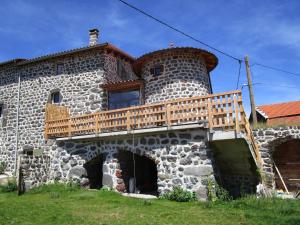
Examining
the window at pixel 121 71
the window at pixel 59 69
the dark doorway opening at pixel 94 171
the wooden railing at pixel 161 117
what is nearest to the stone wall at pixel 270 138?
the wooden railing at pixel 161 117

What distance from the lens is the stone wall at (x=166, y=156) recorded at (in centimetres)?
1034

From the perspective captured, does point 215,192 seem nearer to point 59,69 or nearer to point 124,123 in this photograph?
point 124,123

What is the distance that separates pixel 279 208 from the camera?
804cm

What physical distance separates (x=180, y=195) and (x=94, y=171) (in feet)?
17.3

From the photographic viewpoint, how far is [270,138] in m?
14.8

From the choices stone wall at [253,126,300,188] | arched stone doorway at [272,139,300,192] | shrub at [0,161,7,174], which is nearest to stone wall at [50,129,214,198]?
stone wall at [253,126,300,188]

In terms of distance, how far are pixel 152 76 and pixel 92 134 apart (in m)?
4.94

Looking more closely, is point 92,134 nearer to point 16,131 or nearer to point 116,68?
point 116,68

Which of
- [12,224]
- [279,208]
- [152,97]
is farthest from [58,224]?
[152,97]

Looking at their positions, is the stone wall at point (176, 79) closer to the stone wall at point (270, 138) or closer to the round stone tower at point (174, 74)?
the round stone tower at point (174, 74)

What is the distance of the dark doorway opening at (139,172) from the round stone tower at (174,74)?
11.0ft

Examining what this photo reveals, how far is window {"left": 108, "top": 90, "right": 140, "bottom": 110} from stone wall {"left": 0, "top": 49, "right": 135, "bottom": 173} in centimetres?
43

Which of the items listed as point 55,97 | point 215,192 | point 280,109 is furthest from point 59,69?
point 280,109

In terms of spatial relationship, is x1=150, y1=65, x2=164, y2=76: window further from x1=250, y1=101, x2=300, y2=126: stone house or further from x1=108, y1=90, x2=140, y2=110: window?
x1=250, y1=101, x2=300, y2=126: stone house
